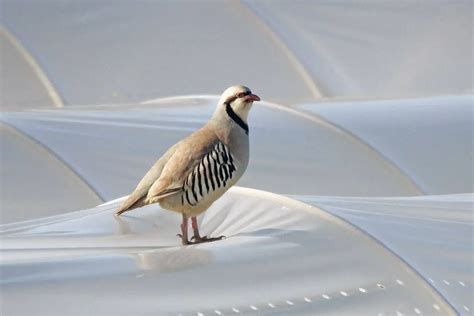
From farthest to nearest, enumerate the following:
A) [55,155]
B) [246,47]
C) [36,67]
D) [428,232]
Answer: [246,47] < [36,67] < [55,155] < [428,232]

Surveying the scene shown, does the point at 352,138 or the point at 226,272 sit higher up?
the point at 352,138

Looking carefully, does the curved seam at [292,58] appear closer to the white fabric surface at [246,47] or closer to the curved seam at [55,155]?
the white fabric surface at [246,47]

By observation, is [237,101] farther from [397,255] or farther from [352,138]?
Answer: [352,138]

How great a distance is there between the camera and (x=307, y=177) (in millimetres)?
9453

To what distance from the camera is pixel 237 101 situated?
19.4ft

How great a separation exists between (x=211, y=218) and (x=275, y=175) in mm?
2880

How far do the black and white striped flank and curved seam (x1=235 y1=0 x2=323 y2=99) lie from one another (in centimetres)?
861

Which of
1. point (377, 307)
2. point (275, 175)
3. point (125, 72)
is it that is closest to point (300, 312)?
point (377, 307)

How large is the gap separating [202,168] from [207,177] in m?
0.05

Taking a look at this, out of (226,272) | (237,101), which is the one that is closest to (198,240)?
(226,272)

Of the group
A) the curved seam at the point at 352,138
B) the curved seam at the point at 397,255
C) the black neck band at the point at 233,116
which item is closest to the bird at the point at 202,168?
the black neck band at the point at 233,116

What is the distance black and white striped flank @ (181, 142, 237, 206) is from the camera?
569cm

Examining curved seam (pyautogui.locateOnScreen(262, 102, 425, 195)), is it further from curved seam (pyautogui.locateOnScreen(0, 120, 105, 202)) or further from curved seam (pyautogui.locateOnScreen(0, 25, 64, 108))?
curved seam (pyautogui.locateOnScreen(0, 25, 64, 108))

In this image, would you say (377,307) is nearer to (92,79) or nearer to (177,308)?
(177,308)
